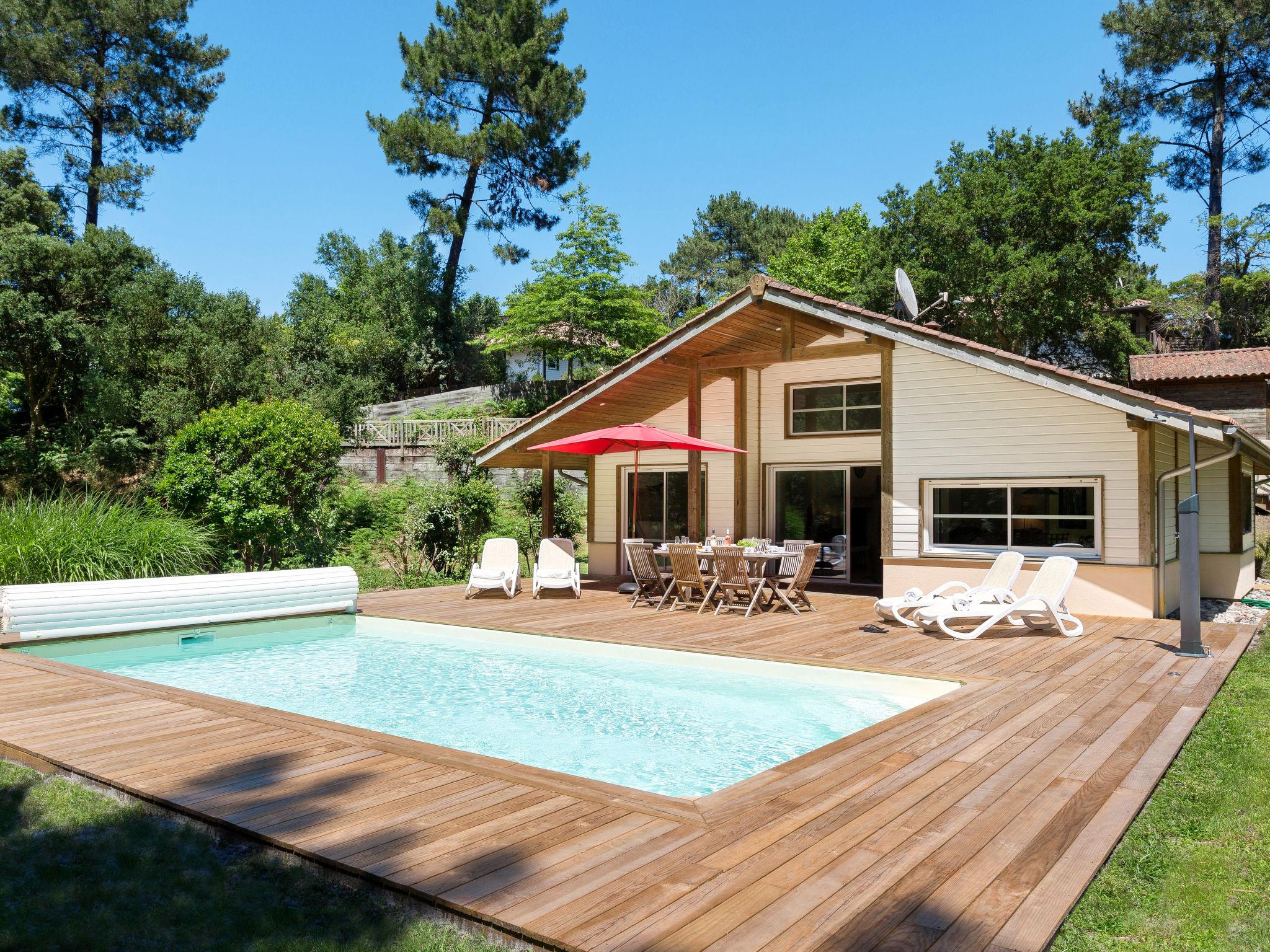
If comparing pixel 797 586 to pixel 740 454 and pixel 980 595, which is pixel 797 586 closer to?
pixel 980 595

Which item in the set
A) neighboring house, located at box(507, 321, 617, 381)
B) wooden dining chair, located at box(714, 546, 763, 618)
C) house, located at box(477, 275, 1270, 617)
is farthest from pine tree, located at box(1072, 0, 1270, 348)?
wooden dining chair, located at box(714, 546, 763, 618)

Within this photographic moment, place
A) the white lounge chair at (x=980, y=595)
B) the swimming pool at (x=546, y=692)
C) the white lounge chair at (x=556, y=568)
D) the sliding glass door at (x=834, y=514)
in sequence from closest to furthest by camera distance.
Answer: the swimming pool at (x=546, y=692) < the white lounge chair at (x=980, y=595) < the white lounge chair at (x=556, y=568) < the sliding glass door at (x=834, y=514)

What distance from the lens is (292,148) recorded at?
28.9 metres

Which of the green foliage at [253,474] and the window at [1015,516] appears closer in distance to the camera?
the window at [1015,516]

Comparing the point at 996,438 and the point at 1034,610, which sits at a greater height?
the point at 996,438

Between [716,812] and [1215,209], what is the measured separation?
36.0m

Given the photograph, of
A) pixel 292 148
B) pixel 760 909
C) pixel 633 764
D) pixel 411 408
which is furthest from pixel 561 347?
pixel 760 909

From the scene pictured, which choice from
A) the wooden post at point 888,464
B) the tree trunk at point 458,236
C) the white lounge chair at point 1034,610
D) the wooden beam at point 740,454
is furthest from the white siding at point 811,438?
the tree trunk at point 458,236

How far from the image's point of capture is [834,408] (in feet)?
44.9

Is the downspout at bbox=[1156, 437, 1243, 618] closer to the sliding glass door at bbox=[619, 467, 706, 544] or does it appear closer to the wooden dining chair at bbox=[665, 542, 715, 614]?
the wooden dining chair at bbox=[665, 542, 715, 614]

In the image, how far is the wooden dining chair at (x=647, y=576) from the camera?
1139cm

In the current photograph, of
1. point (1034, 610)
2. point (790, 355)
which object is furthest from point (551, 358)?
point (1034, 610)

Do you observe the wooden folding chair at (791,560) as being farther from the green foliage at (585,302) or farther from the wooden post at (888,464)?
the green foliage at (585,302)

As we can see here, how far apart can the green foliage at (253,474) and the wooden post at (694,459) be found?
757cm
